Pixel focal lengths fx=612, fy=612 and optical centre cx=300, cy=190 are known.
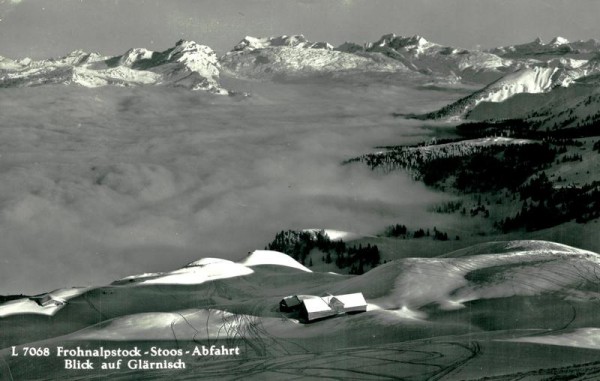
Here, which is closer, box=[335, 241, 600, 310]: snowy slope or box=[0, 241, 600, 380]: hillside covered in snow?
box=[0, 241, 600, 380]: hillside covered in snow

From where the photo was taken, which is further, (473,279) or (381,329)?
(473,279)

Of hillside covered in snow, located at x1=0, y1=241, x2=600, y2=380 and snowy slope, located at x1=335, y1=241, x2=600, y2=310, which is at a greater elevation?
snowy slope, located at x1=335, y1=241, x2=600, y2=310

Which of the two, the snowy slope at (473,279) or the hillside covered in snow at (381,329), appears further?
the snowy slope at (473,279)

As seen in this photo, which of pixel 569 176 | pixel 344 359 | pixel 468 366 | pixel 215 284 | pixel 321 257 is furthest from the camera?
pixel 569 176

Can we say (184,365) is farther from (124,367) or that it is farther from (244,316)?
(244,316)

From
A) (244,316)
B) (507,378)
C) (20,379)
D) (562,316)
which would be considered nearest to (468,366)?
(507,378)

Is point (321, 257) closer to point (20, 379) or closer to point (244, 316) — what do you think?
point (244, 316)

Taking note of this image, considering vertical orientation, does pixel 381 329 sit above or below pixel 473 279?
below

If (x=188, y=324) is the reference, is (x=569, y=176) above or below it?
above

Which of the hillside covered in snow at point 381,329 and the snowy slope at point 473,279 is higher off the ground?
the snowy slope at point 473,279

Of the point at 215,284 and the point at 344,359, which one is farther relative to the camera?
Answer: the point at 215,284

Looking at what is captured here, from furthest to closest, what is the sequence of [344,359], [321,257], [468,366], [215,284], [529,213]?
[529,213], [321,257], [215,284], [344,359], [468,366]
